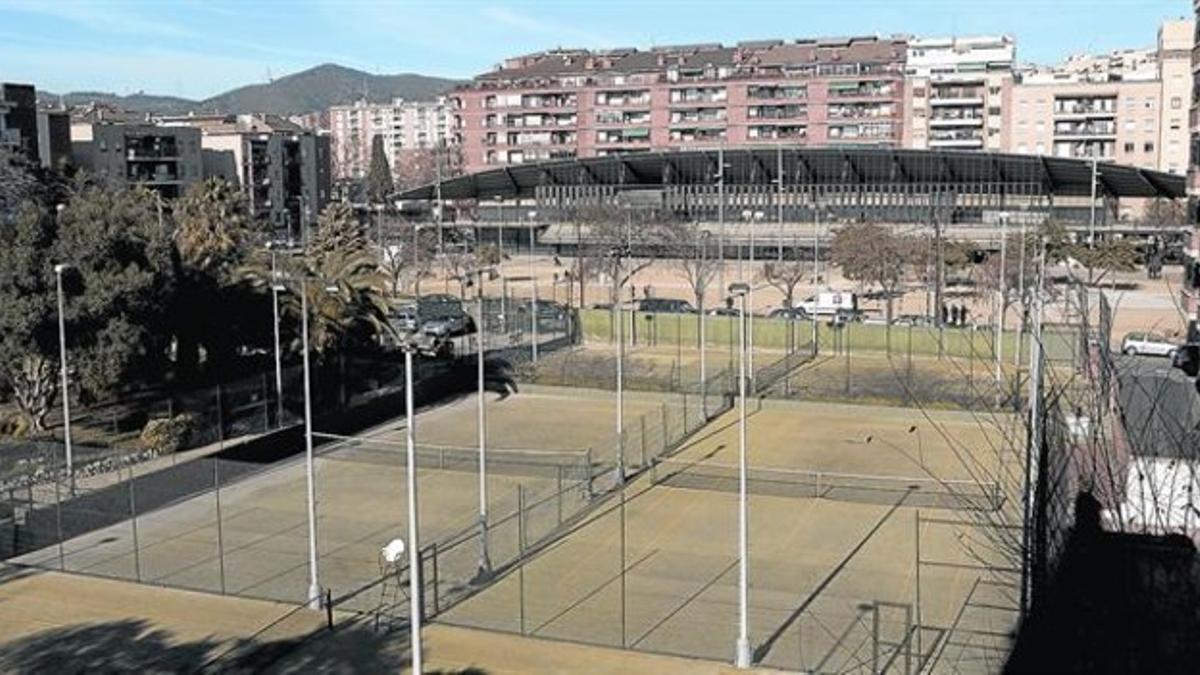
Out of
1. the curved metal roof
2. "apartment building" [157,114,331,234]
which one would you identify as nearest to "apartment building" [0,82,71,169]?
"apartment building" [157,114,331,234]

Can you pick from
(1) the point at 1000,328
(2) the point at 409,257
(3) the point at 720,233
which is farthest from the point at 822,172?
(1) the point at 1000,328

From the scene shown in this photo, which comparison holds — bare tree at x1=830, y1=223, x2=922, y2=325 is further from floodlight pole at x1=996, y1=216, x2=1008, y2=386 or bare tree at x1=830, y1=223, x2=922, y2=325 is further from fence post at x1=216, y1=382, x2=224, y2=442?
fence post at x1=216, y1=382, x2=224, y2=442

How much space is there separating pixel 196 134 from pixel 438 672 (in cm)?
9101

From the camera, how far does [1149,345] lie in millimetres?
47406

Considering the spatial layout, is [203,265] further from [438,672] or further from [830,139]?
[830,139]

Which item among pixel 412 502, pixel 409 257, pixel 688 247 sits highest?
pixel 688 247

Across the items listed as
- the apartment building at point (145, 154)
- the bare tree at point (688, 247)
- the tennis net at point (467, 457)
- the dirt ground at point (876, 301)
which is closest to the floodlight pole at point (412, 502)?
the tennis net at point (467, 457)

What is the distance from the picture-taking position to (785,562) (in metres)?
24.7

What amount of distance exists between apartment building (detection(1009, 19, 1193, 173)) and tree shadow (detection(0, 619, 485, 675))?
9030 cm

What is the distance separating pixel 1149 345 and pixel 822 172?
1757 inches

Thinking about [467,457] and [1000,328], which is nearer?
[467,457]

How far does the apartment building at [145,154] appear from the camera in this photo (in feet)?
318

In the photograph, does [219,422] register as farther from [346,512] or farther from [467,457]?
[346,512]

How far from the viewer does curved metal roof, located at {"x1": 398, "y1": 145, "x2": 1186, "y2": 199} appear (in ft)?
264
